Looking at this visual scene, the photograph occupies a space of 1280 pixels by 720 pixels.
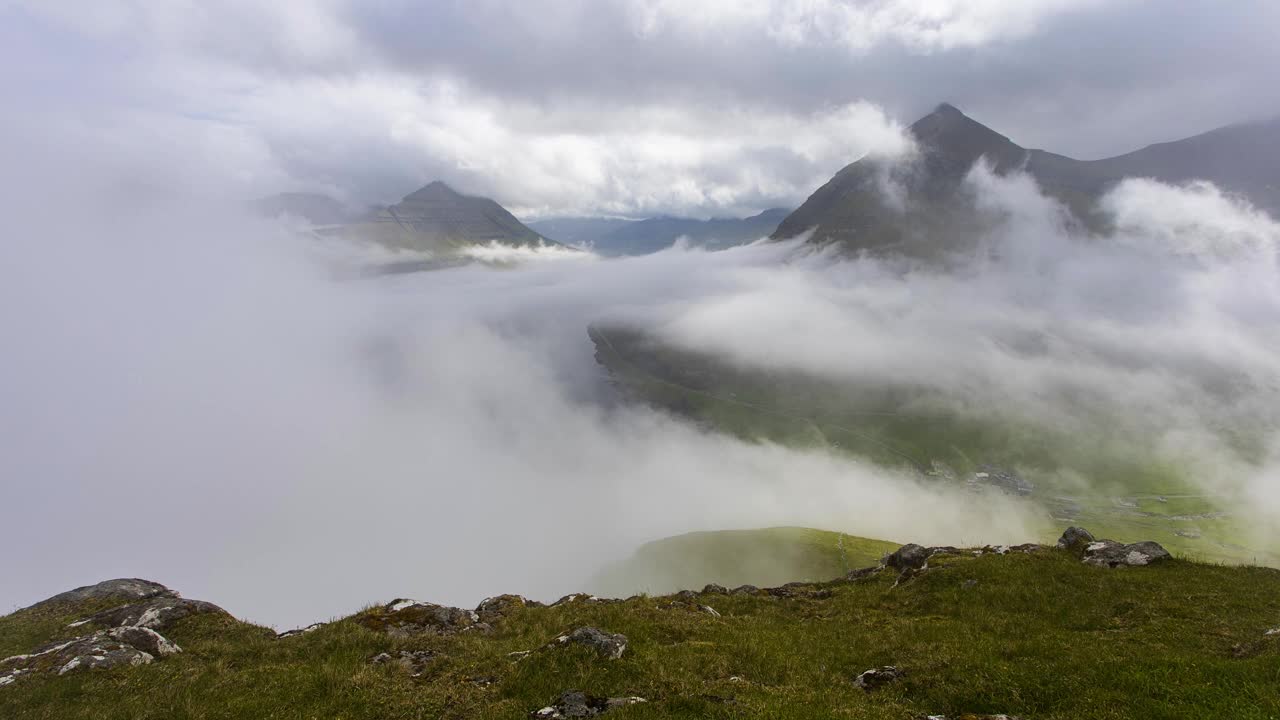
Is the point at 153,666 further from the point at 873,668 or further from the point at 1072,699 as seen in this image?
the point at 1072,699

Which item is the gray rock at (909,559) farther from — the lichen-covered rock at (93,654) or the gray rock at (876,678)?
the lichen-covered rock at (93,654)

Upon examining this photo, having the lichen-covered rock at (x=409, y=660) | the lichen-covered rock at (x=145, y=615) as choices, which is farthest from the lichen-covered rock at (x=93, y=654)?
the lichen-covered rock at (x=409, y=660)

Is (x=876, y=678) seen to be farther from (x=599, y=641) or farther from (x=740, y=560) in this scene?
(x=740, y=560)

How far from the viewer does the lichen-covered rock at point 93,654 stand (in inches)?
747

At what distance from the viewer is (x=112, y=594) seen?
31359 millimetres

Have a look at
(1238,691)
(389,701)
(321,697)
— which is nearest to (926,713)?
(1238,691)

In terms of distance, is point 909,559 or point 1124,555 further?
point 909,559

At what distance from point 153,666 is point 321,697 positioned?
8697 millimetres

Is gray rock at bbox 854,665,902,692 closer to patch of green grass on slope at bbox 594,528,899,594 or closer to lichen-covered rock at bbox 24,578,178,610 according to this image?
lichen-covered rock at bbox 24,578,178,610

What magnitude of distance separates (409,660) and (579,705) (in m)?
10.2

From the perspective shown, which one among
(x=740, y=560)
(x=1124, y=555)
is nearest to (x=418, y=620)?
(x=1124, y=555)

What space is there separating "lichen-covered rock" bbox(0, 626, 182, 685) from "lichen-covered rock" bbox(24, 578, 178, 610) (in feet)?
34.5

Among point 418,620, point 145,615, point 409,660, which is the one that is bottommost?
point 418,620

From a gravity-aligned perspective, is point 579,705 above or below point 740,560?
above
